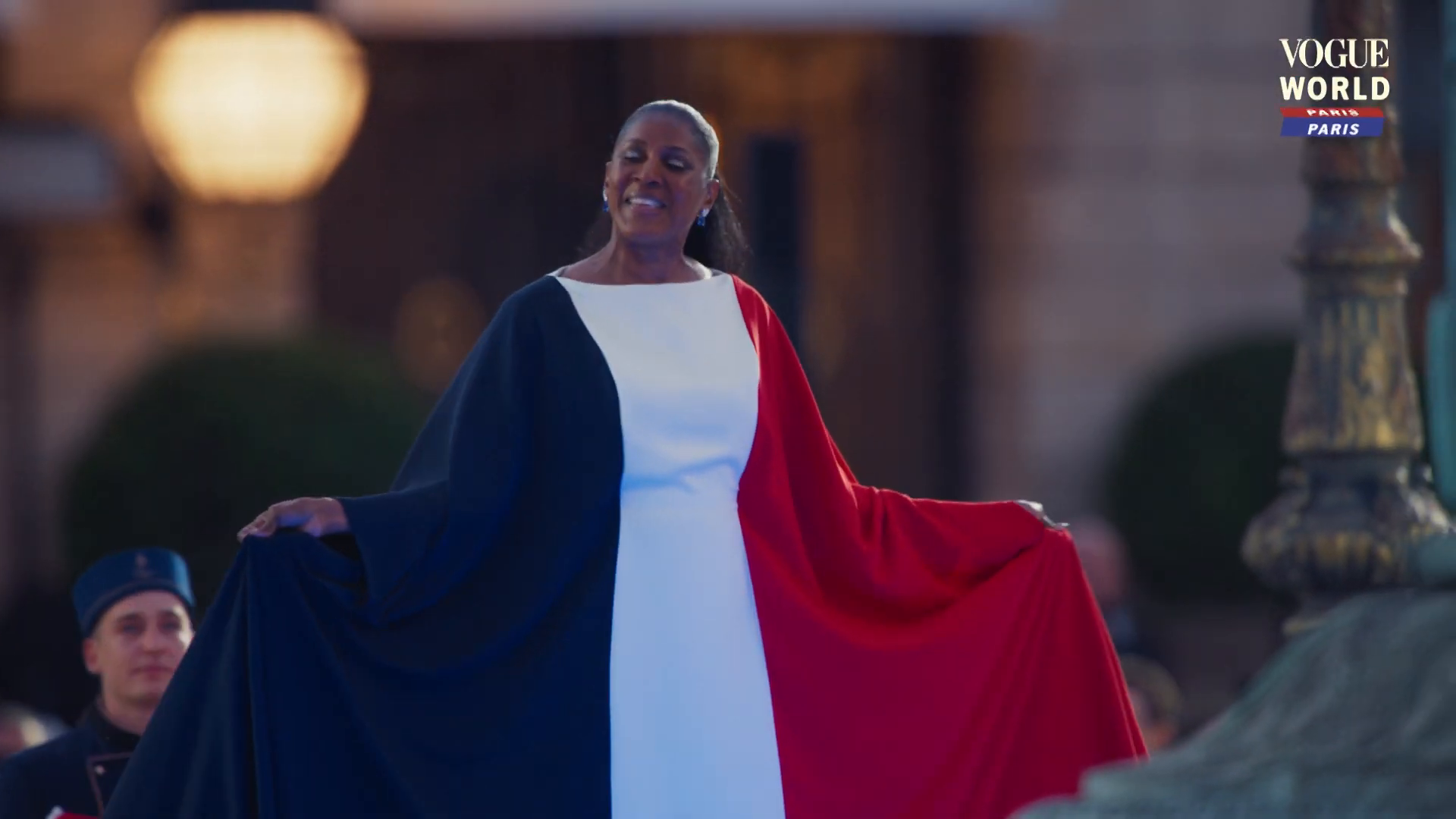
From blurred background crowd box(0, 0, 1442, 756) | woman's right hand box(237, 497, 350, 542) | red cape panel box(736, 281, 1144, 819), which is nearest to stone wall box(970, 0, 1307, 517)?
blurred background crowd box(0, 0, 1442, 756)

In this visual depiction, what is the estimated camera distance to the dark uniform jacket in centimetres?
602

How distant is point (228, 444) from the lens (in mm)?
10758

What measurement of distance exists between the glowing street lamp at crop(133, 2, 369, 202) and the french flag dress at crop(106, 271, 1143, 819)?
20.0 ft

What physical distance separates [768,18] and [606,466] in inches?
295

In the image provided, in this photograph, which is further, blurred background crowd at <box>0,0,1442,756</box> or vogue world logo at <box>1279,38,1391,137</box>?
blurred background crowd at <box>0,0,1442,756</box>

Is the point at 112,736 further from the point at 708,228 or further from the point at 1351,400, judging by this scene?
the point at 1351,400

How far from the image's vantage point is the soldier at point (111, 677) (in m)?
6.04

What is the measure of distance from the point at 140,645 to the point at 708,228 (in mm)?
1709

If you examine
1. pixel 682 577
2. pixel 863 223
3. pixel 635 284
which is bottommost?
pixel 682 577

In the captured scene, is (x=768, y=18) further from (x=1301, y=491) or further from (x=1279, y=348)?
(x=1301, y=491)

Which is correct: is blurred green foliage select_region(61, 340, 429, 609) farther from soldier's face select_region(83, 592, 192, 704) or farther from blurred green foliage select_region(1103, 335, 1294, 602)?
soldier's face select_region(83, 592, 192, 704)

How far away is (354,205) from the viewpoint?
1387cm

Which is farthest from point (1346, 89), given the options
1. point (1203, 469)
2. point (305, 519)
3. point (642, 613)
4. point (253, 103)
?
point (253, 103)

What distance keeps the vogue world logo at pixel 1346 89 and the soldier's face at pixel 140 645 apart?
10.6 feet
